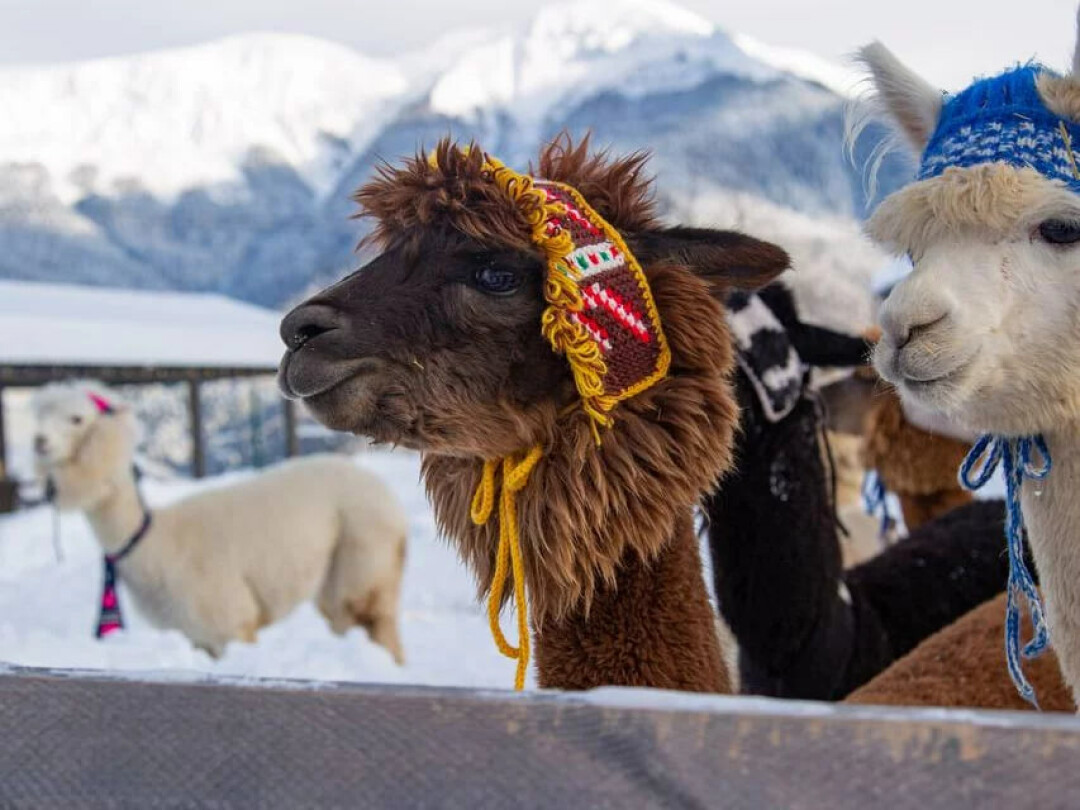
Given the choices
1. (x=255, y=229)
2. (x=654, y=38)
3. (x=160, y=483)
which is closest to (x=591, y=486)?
(x=160, y=483)

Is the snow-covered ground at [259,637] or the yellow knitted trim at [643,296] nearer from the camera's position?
the yellow knitted trim at [643,296]

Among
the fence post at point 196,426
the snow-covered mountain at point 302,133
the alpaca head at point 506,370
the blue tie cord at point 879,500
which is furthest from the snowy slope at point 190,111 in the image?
the alpaca head at point 506,370

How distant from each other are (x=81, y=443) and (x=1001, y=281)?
213 inches

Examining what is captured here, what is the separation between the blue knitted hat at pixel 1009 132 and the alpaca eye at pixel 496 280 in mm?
702

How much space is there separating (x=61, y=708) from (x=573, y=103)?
32.6 metres

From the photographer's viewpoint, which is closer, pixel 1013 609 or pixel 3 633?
pixel 1013 609

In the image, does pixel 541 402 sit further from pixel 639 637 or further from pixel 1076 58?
pixel 1076 58

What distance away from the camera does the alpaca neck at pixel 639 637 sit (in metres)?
1.53

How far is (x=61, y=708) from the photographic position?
770 millimetres

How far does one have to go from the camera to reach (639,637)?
154cm

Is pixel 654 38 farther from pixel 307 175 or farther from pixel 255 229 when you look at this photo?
pixel 255 229

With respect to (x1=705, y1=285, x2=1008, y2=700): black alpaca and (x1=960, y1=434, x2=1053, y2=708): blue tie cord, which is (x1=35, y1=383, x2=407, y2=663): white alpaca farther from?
(x1=960, y1=434, x2=1053, y2=708): blue tie cord

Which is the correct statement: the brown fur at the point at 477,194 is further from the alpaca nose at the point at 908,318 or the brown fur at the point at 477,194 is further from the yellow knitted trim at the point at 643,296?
the alpaca nose at the point at 908,318

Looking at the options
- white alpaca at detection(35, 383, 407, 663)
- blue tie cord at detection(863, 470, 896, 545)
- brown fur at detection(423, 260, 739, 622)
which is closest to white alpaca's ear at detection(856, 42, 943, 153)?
brown fur at detection(423, 260, 739, 622)
